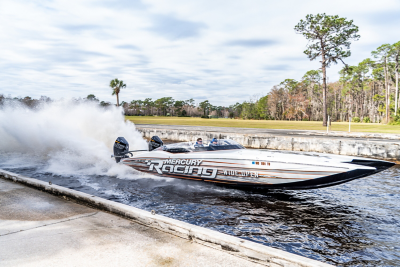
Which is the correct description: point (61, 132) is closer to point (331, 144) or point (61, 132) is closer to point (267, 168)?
point (267, 168)

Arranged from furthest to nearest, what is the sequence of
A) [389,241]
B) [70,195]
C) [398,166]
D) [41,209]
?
[398,166]
[70,195]
[41,209]
[389,241]

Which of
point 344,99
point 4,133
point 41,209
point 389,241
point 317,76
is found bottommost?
point 389,241

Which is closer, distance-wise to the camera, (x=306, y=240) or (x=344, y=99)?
(x=306, y=240)

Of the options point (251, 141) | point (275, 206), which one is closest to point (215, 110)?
point (251, 141)

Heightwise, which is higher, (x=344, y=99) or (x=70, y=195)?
(x=344, y=99)

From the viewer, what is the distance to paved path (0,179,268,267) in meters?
3.65

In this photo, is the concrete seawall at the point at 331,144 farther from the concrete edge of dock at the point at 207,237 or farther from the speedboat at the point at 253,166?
the concrete edge of dock at the point at 207,237

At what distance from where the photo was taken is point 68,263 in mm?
3572

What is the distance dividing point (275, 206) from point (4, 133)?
19472 mm

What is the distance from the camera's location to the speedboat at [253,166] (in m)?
7.23

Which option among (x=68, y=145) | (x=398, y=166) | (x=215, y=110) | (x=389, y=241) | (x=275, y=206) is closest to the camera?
(x=389, y=241)

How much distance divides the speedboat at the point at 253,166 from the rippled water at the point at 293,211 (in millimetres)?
544

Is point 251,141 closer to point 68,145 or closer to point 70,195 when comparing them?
point 68,145

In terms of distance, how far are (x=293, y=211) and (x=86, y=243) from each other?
5.18 metres
